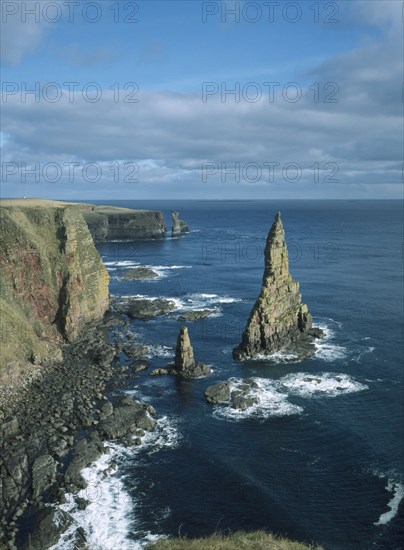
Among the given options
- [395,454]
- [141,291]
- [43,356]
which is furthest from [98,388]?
[141,291]

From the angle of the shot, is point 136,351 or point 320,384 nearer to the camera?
point 320,384

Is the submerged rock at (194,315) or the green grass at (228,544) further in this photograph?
the submerged rock at (194,315)

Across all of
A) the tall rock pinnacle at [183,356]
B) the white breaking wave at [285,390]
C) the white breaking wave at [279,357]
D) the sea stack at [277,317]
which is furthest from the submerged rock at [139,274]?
the white breaking wave at [285,390]

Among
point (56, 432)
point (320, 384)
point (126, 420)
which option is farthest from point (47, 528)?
point (320, 384)

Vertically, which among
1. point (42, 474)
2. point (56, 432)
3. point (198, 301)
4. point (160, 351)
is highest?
point (198, 301)

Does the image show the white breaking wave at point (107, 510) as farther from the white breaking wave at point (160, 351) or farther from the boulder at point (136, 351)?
the white breaking wave at point (160, 351)

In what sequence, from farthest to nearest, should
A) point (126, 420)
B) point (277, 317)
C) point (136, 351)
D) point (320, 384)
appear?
point (277, 317) → point (136, 351) → point (320, 384) → point (126, 420)

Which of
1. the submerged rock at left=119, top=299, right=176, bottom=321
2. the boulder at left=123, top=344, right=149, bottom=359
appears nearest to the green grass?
the boulder at left=123, top=344, right=149, bottom=359

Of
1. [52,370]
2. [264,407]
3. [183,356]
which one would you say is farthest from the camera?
[183,356]

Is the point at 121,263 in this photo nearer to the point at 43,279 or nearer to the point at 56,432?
the point at 43,279
